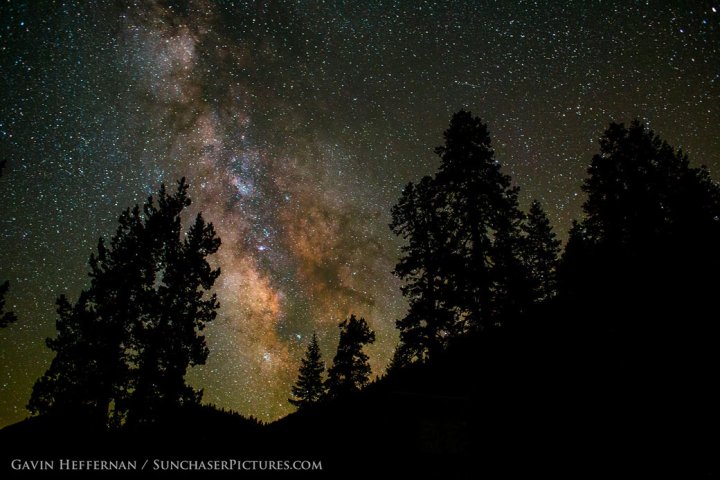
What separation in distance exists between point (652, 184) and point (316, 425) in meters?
16.7

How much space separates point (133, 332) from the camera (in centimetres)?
1867

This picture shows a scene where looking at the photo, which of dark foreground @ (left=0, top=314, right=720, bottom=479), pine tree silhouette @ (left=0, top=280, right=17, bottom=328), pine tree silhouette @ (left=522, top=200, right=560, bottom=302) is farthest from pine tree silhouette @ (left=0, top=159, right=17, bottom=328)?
pine tree silhouette @ (left=522, top=200, right=560, bottom=302)

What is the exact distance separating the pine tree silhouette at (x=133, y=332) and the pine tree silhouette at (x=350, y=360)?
13490mm

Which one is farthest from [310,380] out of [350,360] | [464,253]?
[464,253]

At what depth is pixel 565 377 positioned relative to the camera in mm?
6328

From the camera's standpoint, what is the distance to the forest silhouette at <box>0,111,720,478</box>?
18.0ft

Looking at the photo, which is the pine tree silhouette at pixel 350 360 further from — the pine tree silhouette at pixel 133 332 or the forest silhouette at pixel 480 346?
the pine tree silhouette at pixel 133 332

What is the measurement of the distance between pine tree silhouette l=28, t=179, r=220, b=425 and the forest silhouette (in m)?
0.08

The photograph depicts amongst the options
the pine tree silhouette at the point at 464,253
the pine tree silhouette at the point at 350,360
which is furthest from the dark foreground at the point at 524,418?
the pine tree silhouette at the point at 350,360

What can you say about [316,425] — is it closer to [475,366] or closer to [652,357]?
[475,366]

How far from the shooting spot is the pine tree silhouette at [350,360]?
3039 centimetres

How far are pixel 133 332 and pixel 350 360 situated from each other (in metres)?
16.8

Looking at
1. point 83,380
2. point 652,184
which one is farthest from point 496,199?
point 83,380

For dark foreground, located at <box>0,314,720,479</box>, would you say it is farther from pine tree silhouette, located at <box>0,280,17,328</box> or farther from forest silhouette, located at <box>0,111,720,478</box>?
pine tree silhouette, located at <box>0,280,17,328</box>
